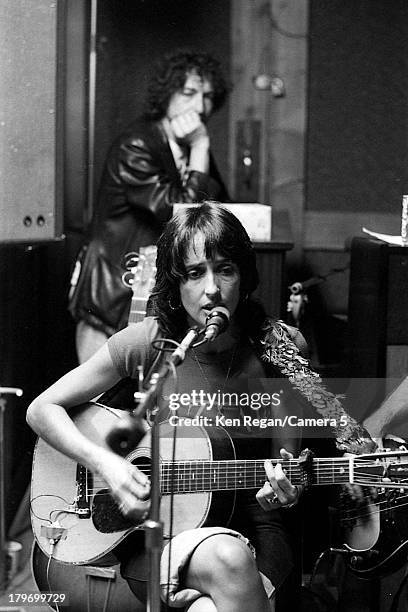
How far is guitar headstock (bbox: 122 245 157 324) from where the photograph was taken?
3.19m

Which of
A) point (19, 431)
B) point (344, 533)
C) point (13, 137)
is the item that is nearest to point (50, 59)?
point (13, 137)

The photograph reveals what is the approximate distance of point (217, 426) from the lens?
3.00 meters

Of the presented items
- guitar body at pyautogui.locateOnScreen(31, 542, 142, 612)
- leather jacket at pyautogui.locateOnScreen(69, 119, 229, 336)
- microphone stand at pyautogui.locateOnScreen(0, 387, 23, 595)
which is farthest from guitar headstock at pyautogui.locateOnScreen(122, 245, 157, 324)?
guitar body at pyautogui.locateOnScreen(31, 542, 142, 612)

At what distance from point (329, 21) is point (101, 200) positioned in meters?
0.91

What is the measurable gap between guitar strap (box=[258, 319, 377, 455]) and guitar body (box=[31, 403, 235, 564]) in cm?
26

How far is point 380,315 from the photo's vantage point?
3.17 m

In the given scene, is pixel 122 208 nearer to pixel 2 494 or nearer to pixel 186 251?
pixel 186 251

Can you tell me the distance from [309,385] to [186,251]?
1.78 ft

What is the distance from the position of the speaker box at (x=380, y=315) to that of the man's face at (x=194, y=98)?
74 centimetres

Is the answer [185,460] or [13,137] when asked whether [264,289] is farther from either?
[13,137]

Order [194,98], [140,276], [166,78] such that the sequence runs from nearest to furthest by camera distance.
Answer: [140,276], [166,78], [194,98]

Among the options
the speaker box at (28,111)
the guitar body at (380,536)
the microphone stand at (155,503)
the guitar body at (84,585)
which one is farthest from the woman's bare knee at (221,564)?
the speaker box at (28,111)

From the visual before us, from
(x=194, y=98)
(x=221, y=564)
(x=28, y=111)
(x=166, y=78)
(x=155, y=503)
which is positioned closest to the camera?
(x=155, y=503)

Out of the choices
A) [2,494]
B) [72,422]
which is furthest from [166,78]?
[2,494]
